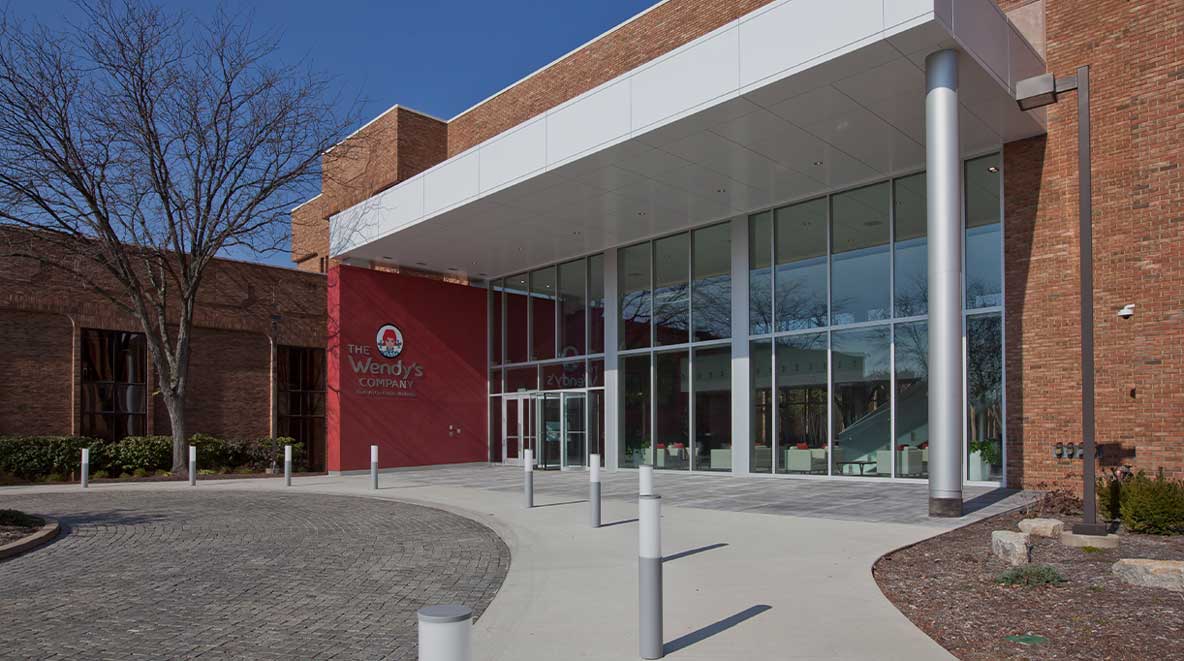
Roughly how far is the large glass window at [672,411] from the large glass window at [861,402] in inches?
161

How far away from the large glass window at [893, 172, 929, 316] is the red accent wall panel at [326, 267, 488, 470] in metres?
13.7

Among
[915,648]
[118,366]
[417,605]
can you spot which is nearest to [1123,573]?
[915,648]

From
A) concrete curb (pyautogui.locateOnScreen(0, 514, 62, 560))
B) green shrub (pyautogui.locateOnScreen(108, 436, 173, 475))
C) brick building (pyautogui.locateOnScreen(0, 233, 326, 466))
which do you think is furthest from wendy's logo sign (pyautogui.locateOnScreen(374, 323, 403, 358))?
concrete curb (pyautogui.locateOnScreen(0, 514, 62, 560))

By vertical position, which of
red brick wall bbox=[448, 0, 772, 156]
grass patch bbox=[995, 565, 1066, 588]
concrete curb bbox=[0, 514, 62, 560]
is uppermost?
red brick wall bbox=[448, 0, 772, 156]


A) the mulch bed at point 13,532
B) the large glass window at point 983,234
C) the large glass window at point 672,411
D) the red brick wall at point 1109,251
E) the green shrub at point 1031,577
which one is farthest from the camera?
the large glass window at point 672,411

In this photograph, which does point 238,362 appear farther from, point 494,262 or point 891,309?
point 891,309

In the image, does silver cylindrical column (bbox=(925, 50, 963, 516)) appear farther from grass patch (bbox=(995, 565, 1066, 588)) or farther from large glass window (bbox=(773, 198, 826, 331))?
large glass window (bbox=(773, 198, 826, 331))

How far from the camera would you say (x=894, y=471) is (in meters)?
15.9

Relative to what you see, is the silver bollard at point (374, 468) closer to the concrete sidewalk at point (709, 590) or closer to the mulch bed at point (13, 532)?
the concrete sidewalk at point (709, 590)

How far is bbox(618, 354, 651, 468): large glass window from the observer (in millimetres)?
21188

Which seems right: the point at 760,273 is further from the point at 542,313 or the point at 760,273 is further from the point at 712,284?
the point at 542,313

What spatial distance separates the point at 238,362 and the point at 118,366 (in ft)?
10.1

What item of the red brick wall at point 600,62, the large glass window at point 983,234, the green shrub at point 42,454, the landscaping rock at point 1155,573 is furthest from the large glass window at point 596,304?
the landscaping rock at point 1155,573

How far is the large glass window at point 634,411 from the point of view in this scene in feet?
69.5
